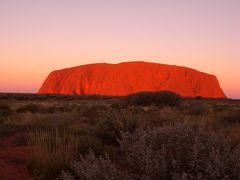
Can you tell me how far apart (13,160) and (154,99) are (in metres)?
31.8

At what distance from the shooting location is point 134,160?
3.99 meters

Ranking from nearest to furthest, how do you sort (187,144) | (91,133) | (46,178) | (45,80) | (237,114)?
(187,144)
(46,178)
(91,133)
(237,114)
(45,80)

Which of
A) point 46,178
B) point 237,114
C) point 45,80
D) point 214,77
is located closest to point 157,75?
point 214,77

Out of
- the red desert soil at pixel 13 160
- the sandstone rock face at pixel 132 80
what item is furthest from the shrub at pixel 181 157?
the sandstone rock face at pixel 132 80

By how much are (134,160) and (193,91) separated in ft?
345

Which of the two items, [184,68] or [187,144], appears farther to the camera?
[184,68]

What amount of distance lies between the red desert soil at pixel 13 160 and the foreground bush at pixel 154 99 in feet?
92.0

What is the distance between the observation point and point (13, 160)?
22.4ft

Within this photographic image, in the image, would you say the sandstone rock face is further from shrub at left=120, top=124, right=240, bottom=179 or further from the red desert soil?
shrub at left=120, top=124, right=240, bottom=179

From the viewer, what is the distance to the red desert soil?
5.86 m

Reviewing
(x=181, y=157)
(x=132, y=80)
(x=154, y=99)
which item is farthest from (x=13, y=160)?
(x=132, y=80)

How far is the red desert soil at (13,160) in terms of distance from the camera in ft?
19.2

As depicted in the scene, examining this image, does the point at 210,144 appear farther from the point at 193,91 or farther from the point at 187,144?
the point at 193,91

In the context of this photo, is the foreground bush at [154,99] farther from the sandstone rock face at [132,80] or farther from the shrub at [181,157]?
the sandstone rock face at [132,80]
